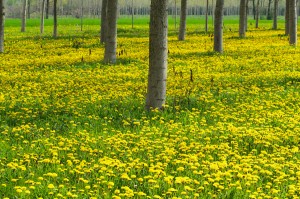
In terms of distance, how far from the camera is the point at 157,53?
12.5 m

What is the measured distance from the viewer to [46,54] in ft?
90.0

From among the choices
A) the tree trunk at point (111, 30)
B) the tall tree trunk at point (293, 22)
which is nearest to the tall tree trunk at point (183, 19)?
the tall tree trunk at point (293, 22)

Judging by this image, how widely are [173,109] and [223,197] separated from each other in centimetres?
584

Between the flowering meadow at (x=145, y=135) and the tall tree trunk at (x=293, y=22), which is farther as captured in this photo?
the tall tree trunk at (x=293, y=22)

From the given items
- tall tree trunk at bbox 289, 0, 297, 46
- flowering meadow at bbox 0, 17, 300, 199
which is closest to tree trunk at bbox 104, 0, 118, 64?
flowering meadow at bbox 0, 17, 300, 199

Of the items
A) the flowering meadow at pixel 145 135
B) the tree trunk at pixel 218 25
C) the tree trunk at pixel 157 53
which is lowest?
the flowering meadow at pixel 145 135

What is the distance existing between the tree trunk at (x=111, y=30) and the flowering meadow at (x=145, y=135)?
2.29 m

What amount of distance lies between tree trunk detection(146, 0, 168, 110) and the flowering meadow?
49 cm

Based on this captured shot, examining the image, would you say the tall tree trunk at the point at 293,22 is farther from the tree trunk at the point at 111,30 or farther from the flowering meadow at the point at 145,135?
the tree trunk at the point at 111,30

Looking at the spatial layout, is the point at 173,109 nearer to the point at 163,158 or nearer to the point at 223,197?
the point at 163,158

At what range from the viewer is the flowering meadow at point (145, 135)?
24.3 feet

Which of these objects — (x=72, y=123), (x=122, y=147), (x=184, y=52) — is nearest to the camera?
(x=122, y=147)

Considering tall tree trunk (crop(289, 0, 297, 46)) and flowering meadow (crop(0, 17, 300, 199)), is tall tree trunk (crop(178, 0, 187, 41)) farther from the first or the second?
flowering meadow (crop(0, 17, 300, 199))

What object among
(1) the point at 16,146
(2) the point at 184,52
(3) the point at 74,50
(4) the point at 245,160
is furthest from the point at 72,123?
(3) the point at 74,50
